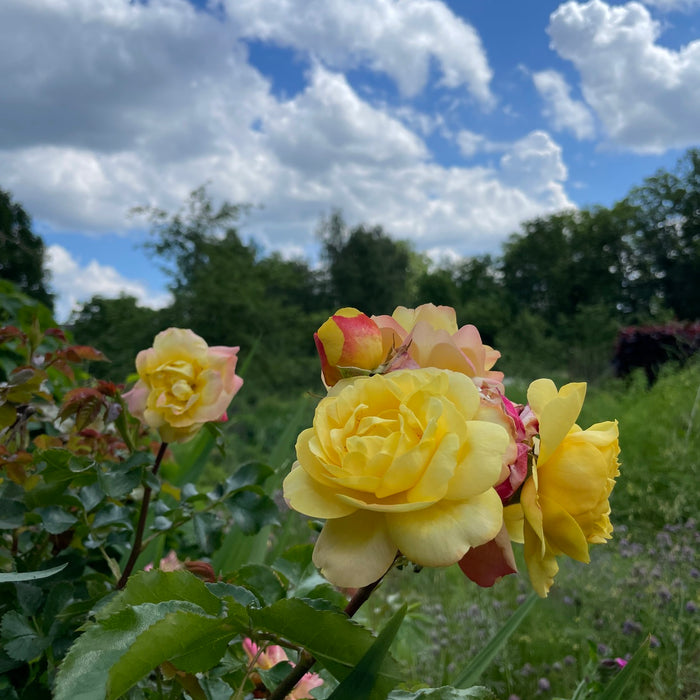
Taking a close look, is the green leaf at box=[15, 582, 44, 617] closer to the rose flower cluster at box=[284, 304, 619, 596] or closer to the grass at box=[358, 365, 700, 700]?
the rose flower cluster at box=[284, 304, 619, 596]

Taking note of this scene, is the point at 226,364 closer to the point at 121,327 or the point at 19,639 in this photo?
the point at 19,639

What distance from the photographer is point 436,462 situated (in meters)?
0.38

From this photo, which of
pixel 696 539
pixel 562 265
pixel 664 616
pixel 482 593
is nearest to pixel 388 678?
pixel 664 616

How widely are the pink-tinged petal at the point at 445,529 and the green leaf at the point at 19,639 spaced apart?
47cm

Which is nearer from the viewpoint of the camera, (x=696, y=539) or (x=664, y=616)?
(x=664, y=616)

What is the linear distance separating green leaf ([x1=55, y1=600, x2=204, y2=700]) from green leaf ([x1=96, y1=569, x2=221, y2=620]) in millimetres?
15

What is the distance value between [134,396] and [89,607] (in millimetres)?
270

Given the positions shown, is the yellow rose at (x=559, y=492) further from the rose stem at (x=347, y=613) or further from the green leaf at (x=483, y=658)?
the green leaf at (x=483, y=658)

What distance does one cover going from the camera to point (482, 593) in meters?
2.23

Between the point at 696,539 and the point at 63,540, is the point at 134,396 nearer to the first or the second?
the point at 63,540

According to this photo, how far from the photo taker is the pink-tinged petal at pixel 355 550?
0.38 metres

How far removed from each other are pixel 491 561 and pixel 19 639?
20.2 inches

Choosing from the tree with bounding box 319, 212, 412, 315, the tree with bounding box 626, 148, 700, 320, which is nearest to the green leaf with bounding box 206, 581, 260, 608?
the tree with bounding box 319, 212, 412, 315

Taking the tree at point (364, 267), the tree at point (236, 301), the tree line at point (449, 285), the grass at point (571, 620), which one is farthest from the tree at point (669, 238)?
the grass at point (571, 620)
